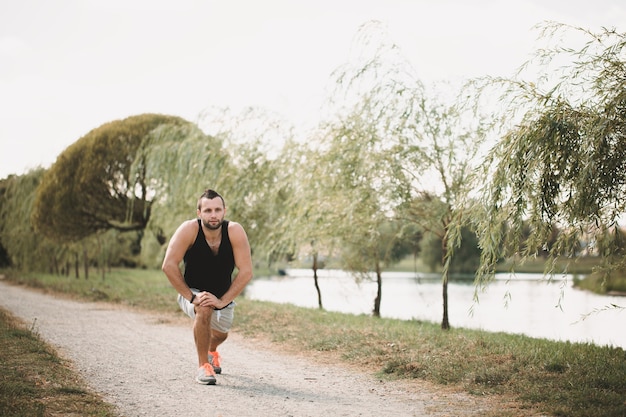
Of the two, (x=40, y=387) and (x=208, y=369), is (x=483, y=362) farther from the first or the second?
(x=40, y=387)

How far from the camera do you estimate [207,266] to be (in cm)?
692

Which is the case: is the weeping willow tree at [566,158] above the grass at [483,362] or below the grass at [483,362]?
above

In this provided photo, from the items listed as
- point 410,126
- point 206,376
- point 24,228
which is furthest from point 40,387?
point 24,228

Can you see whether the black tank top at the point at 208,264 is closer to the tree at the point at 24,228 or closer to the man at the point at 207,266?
the man at the point at 207,266

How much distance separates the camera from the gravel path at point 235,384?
5.69 meters

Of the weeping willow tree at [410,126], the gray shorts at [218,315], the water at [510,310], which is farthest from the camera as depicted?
the water at [510,310]

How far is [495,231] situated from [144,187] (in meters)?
22.3

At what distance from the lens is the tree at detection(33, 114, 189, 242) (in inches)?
1062

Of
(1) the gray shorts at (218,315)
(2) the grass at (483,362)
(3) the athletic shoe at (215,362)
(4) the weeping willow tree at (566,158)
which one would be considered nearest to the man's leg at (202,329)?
(1) the gray shorts at (218,315)

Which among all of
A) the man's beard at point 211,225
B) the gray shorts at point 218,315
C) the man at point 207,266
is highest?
the man's beard at point 211,225

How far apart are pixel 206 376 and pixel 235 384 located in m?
0.36

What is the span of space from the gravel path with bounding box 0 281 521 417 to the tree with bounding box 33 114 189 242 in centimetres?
1666

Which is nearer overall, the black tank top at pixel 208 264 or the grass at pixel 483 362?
the grass at pixel 483 362

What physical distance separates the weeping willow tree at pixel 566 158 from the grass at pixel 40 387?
4.65 meters
